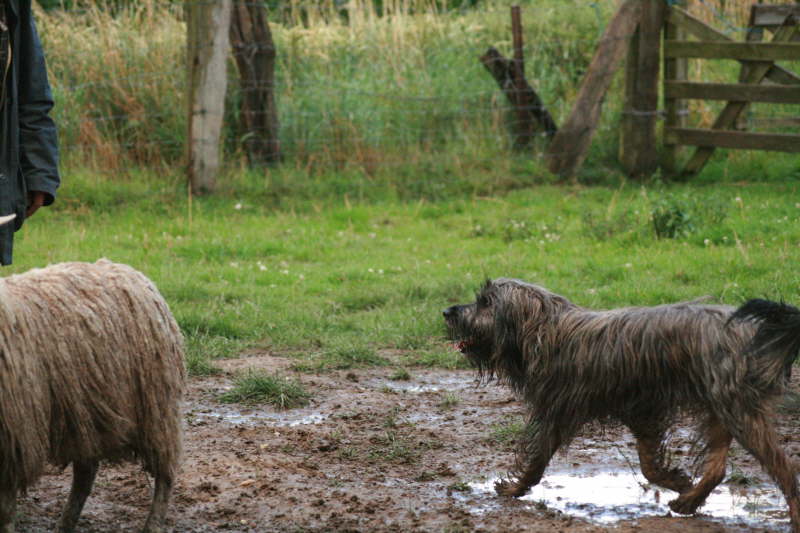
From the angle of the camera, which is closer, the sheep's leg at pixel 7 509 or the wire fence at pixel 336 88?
the sheep's leg at pixel 7 509

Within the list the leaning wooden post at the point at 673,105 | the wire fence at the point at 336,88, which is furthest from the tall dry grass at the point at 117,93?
the leaning wooden post at the point at 673,105

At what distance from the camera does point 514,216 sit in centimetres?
1068

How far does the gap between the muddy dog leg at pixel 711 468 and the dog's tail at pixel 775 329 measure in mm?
478

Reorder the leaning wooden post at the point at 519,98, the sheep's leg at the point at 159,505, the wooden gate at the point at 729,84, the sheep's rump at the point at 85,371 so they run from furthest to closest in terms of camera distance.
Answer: the leaning wooden post at the point at 519,98
the wooden gate at the point at 729,84
the sheep's leg at the point at 159,505
the sheep's rump at the point at 85,371

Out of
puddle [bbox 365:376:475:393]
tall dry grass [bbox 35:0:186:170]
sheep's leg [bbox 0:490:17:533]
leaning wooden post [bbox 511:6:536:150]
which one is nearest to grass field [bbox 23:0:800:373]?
tall dry grass [bbox 35:0:186:170]

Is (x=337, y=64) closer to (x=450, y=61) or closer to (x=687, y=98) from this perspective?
(x=450, y=61)

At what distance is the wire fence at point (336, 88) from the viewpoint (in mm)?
11789

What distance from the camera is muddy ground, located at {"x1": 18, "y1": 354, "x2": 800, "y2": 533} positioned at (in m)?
4.42

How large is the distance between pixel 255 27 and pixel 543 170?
147 inches

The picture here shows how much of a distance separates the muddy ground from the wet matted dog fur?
198 millimetres

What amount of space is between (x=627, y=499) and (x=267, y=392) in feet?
7.67

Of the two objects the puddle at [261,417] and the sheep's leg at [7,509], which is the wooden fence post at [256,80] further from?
the sheep's leg at [7,509]

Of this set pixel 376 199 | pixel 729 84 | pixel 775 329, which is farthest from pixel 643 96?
pixel 775 329

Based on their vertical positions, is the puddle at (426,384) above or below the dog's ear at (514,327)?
below
